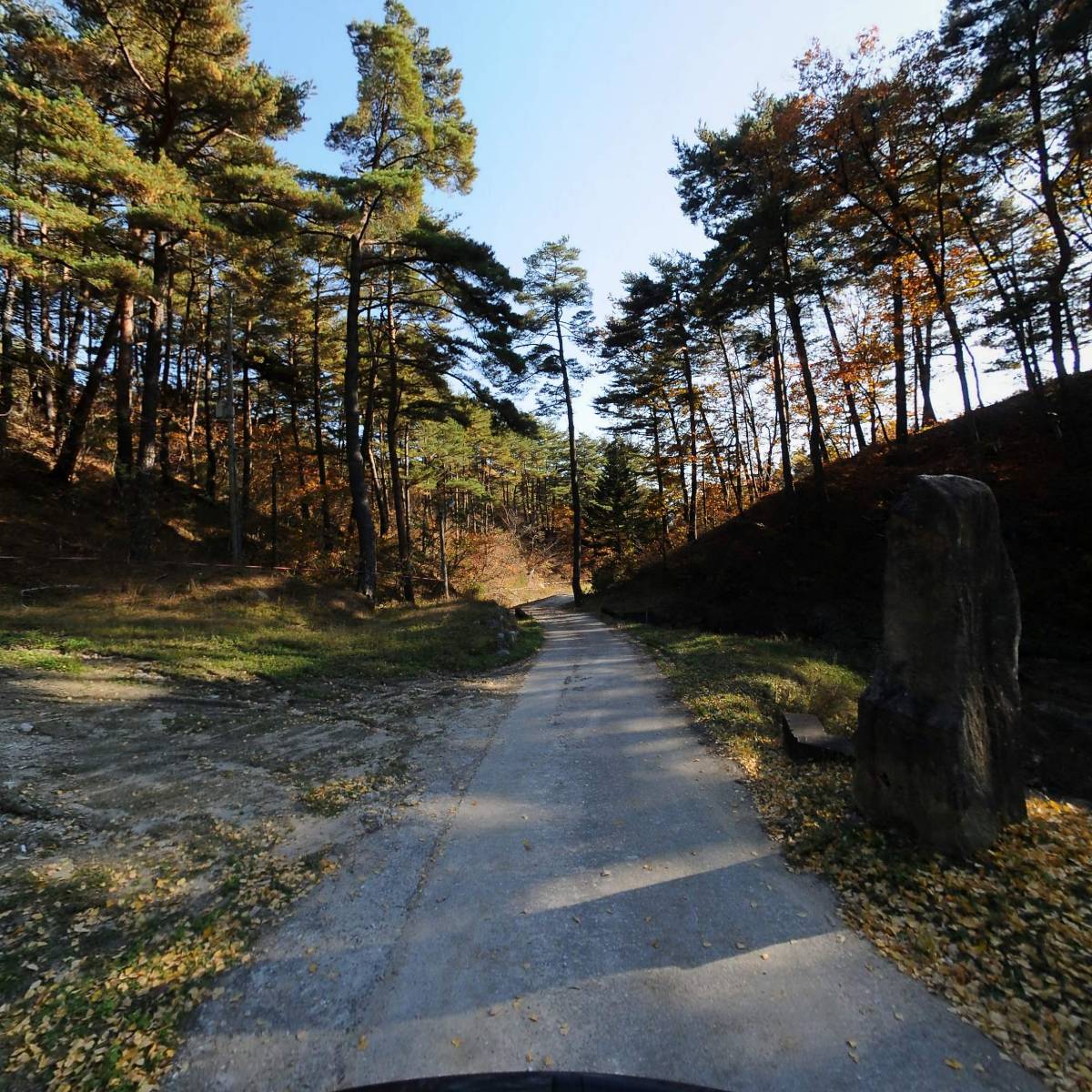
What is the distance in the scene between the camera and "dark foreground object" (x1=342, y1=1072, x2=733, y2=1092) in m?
1.74

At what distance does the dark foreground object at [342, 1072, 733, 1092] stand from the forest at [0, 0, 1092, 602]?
14.1 metres

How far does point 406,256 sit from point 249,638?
11792 millimetres

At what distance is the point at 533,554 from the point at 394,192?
32078 millimetres

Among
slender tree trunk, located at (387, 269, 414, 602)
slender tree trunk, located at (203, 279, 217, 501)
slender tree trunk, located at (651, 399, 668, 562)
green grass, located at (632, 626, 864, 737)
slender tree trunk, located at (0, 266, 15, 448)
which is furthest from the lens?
slender tree trunk, located at (651, 399, 668, 562)

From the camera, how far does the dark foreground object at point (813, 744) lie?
5656 millimetres

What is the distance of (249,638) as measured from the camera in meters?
10.4

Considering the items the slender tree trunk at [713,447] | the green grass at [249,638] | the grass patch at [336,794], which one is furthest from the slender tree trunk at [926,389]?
the grass patch at [336,794]

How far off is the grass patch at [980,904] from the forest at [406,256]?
13.2 m

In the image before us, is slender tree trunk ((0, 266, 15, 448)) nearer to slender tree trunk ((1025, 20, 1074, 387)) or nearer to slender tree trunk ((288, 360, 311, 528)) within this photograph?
slender tree trunk ((288, 360, 311, 528))

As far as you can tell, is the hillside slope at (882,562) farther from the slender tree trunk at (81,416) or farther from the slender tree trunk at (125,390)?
the slender tree trunk at (81,416)

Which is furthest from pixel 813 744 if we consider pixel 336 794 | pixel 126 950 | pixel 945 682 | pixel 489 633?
pixel 489 633

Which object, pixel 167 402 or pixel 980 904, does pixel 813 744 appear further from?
pixel 167 402

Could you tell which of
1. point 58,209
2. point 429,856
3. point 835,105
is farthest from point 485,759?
point 835,105

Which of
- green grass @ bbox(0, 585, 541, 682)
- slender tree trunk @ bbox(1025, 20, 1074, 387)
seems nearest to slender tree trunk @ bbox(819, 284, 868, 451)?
slender tree trunk @ bbox(1025, 20, 1074, 387)
